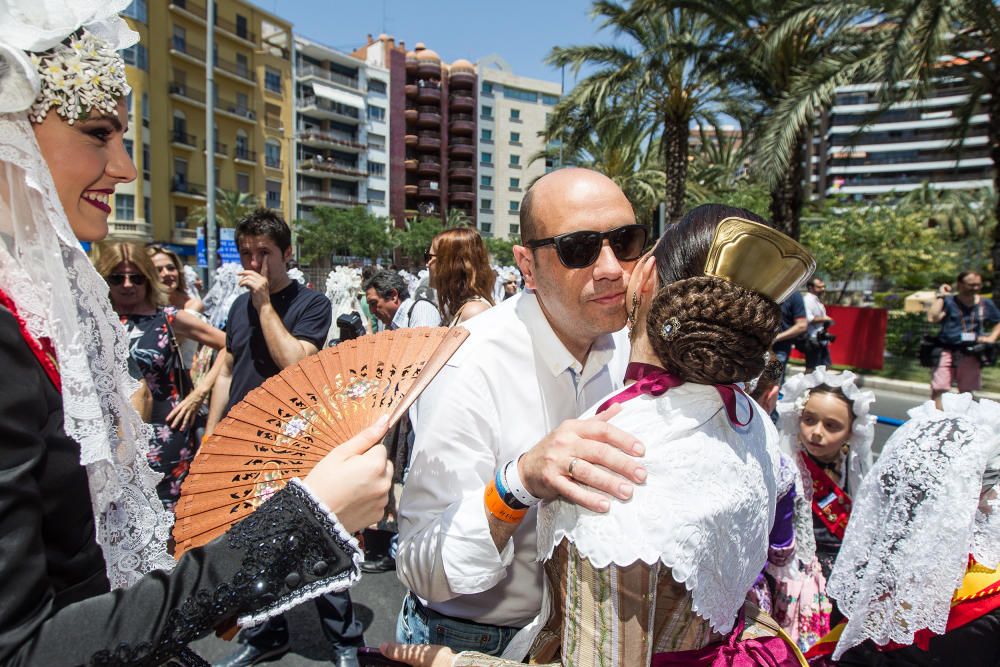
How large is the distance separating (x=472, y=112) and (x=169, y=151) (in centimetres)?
3495

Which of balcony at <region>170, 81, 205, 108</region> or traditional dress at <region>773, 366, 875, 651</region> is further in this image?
balcony at <region>170, 81, 205, 108</region>

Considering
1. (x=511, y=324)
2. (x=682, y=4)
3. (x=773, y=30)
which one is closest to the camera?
(x=511, y=324)

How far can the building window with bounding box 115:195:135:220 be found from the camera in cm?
3738

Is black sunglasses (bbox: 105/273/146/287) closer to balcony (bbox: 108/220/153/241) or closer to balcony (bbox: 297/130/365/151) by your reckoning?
balcony (bbox: 108/220/153/241)

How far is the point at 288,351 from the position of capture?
3195mm

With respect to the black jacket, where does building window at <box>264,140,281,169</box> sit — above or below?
above

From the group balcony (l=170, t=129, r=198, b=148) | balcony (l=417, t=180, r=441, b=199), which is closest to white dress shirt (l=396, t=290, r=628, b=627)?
balcony (l=170, t=129, r=198, b=148)

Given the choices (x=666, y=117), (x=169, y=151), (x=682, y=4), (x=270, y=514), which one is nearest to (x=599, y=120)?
(x=666, y=117)

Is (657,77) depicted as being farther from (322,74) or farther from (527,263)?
(322,74)

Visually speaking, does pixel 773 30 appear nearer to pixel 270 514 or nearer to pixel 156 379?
pixel 156 379

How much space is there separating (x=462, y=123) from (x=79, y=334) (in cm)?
6908

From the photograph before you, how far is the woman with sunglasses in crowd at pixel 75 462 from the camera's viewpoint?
0.93 meters

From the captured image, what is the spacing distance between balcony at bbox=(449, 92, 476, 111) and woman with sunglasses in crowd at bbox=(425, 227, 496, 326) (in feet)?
219

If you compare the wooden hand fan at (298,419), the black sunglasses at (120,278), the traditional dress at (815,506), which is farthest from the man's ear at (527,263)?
the black sunglasses at (120,278)
